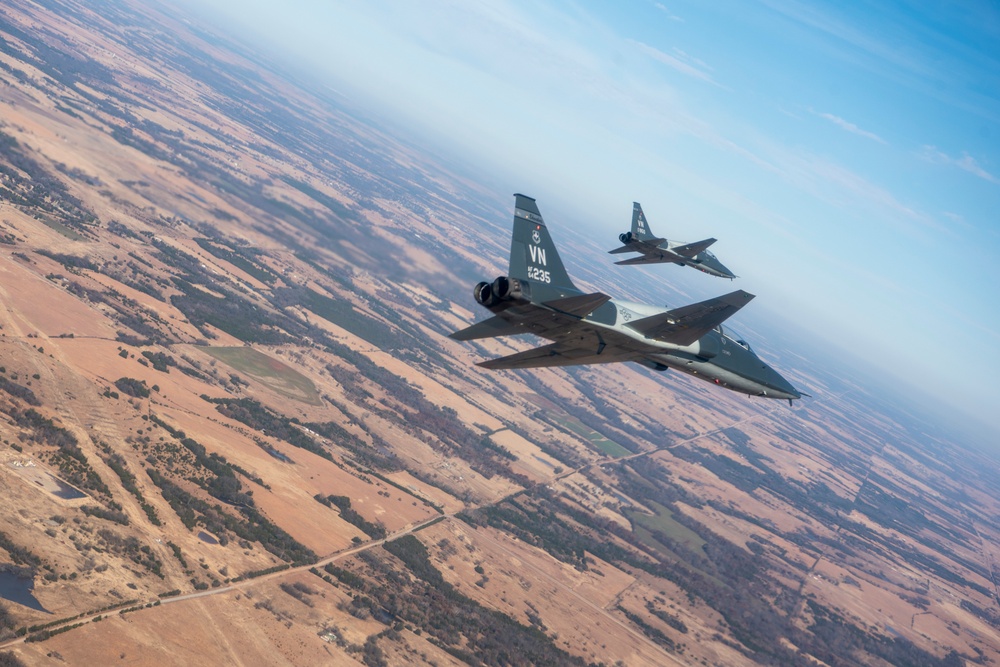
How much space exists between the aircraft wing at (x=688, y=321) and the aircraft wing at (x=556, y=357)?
81.0 inches

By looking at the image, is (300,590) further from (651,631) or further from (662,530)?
(662,530)

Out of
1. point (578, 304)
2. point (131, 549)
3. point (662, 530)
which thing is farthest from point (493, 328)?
point (662, 530)

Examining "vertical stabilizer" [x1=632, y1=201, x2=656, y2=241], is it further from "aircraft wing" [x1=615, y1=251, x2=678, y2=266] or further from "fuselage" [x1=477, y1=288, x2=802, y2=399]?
"fuselage" [x1=477, y1=288, x2=802, y2=399]

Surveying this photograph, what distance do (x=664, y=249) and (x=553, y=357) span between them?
61.6 feet

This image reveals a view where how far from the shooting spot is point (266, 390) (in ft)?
305

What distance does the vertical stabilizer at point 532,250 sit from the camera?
25.9 m

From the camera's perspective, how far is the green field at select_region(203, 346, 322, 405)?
314ft

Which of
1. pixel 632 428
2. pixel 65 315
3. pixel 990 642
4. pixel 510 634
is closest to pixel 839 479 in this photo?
pixel 632 428

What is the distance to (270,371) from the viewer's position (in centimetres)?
9975

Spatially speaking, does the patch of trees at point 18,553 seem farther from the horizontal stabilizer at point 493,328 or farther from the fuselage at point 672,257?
the fuselage at point 672,257

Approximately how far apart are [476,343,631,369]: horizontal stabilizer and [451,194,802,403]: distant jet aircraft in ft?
0.14

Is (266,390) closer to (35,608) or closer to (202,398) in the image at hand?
(202,398)

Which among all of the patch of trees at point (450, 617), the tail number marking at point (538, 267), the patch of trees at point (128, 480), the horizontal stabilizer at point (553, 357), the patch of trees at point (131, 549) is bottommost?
the patch of trees at point (128, 480)

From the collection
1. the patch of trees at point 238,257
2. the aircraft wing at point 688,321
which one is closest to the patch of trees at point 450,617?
the aircraft wing at point 688,321
